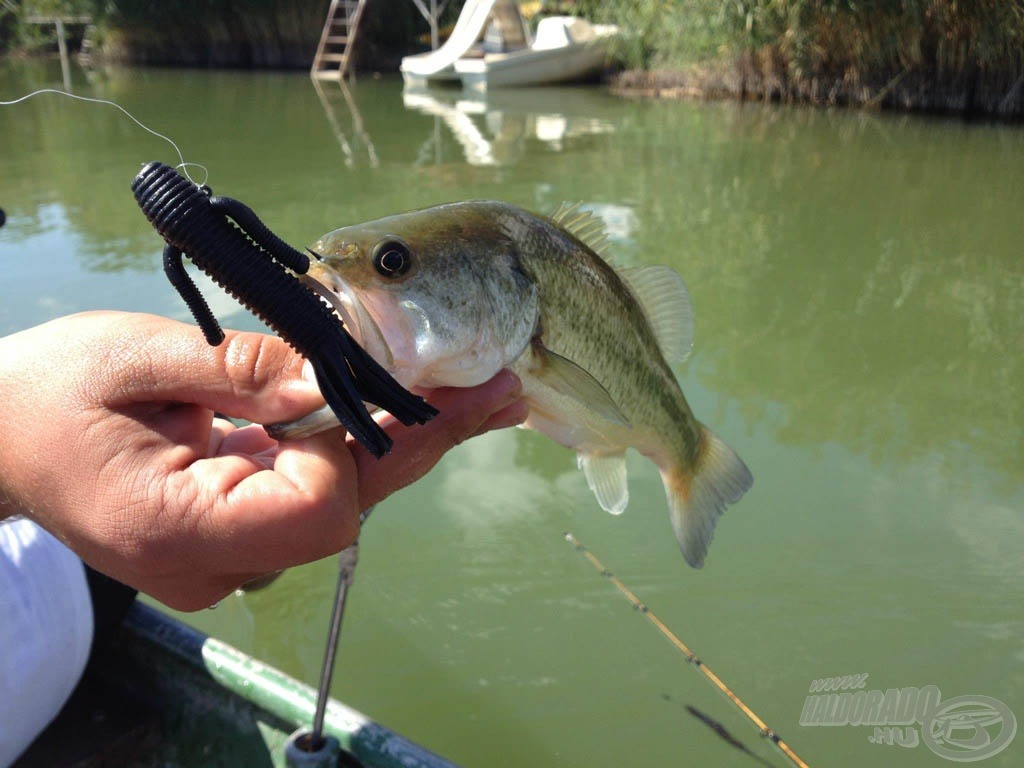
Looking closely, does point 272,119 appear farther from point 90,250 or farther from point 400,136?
point 90,250

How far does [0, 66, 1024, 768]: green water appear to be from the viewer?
116 inches

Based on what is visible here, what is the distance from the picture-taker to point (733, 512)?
12.4 ft

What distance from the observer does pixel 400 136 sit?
14.0 meters

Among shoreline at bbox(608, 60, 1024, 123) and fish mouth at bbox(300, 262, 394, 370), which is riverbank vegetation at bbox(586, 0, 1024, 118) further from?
fish mouth at bbox(300, 262, 394, 370)

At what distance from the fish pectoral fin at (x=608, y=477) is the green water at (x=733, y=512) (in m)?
1.07

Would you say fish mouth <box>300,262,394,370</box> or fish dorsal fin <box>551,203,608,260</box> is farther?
fish dorsal fin <box>551,203,608,260</box>

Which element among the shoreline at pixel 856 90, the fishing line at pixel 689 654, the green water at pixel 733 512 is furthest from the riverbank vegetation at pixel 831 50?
the fishing line at pixel 689 654

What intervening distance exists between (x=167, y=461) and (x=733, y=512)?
9.92 feet

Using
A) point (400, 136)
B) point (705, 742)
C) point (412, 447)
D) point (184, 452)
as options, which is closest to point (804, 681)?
point (705, 742)

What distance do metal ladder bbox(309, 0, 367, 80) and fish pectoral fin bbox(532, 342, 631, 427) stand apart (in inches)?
922

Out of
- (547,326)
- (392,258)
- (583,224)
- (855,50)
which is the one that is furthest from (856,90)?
(392,258)

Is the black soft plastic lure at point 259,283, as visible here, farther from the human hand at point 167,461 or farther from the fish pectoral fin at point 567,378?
the fish pectoral fin at point 567,378

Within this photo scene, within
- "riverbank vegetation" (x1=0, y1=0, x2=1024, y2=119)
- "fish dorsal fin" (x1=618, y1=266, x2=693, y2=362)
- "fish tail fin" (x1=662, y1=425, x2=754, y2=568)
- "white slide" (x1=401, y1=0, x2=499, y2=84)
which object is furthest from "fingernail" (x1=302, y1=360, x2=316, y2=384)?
"white slide" (x1=401, y1=0, x2=499, y2=84)

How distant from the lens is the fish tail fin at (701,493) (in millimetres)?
2199
